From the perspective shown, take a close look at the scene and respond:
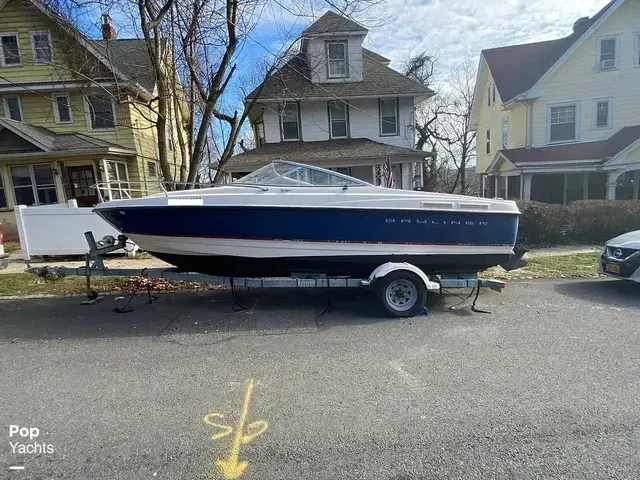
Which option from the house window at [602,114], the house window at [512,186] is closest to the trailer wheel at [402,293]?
the house window at [512,186]

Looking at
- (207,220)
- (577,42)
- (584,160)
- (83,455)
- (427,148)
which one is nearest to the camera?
(83,455)

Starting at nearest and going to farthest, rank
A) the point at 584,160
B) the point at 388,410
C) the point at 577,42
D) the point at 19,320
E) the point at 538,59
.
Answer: the point at 388,410 < the point at 19,320 < the point at 584,160 < the point at 577,42 < the point at 538,59

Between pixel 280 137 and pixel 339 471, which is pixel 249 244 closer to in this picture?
pixel 339 471

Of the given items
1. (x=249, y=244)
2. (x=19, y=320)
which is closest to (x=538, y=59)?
(x=249, y=244)

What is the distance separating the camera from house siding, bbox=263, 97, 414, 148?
50.1 feet

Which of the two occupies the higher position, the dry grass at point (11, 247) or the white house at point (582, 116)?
the white house at point (582, 116)

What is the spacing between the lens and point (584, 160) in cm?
1491

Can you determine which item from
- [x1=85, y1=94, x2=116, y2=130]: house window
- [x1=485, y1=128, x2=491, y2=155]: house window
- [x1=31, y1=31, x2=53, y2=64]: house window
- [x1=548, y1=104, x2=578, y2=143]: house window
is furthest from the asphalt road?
[x1=485, y1=128, x2=491, y2=155]: house window

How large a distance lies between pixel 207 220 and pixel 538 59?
22.6 meters

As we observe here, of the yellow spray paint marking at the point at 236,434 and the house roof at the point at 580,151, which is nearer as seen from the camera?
the yellow spray paint marking at the point at 236,434

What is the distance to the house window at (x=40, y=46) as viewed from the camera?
14073 millimetres

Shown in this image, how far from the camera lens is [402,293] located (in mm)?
5105

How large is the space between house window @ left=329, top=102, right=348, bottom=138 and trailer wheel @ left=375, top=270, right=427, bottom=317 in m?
11.8

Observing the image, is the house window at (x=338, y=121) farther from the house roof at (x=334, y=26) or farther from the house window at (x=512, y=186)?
the house window at (x=512, y=186)
